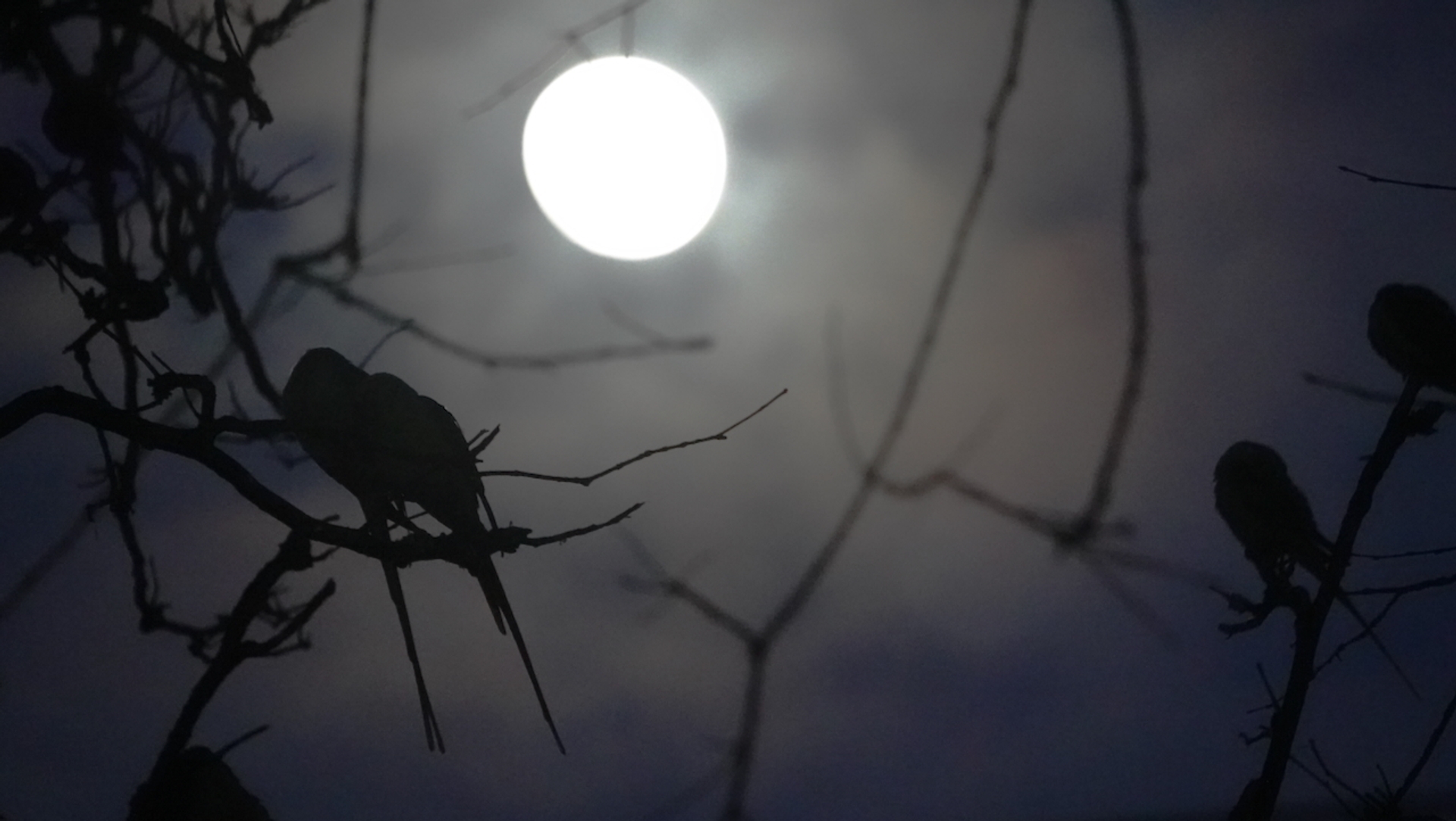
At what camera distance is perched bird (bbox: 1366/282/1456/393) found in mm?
4676

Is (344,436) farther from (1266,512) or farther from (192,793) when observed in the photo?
(1266,512)

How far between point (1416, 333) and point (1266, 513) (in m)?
0.98

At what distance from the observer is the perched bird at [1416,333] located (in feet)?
15.3

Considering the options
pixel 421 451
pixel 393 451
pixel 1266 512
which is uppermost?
pixel 1266 512

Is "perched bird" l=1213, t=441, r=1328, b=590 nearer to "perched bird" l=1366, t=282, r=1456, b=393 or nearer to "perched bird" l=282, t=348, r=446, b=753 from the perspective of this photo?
"perched bird" l=1366, t=282, r=1456, b=393

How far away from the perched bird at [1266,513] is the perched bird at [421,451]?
9.22 feet

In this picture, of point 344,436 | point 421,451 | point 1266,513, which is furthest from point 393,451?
point 1266,513

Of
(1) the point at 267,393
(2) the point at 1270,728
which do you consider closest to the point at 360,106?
(1) the point at 267,393

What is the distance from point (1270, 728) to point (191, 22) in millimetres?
3798

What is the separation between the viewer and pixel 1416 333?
4.89m

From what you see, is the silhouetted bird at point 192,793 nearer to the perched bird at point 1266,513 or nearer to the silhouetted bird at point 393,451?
the silhouetted bird at point 393,451

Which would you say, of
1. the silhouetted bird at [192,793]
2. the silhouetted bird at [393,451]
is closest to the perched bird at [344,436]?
the silhouetted bird at [393,451]

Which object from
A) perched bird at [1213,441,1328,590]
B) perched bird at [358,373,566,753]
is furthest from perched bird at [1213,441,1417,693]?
perched bird at [358,373,566,753]

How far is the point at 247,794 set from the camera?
133 inches
